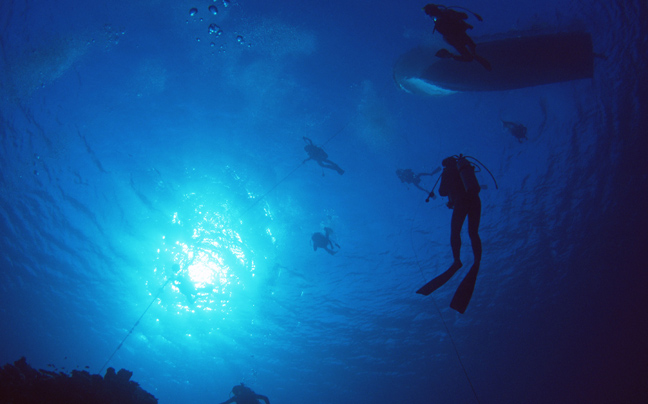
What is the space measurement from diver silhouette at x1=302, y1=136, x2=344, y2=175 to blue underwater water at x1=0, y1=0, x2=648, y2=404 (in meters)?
0.37

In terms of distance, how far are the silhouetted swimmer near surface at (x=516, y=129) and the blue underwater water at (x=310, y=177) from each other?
24cm

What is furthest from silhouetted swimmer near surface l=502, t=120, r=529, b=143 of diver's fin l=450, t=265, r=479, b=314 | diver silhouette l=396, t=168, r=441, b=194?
diver's fin l=450, t=265, r=479, b=314

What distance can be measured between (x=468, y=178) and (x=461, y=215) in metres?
0.64

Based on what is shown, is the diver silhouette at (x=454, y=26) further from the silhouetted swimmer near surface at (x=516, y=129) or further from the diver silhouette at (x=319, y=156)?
the silhouetted swimmer near surface at (x=516, y=129)

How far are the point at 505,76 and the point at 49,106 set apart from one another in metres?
18.5

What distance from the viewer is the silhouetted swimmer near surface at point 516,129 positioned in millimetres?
10461

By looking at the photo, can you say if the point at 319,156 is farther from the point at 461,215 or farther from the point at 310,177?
the point at 461,215

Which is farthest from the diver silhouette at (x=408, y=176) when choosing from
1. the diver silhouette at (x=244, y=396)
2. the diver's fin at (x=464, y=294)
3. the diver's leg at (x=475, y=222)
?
the diver silhouette at (x=244, y=396)

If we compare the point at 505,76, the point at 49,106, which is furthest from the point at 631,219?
the point at 49,106

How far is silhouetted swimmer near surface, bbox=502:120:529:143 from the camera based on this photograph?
10461 mm

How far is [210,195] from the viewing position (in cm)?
1399

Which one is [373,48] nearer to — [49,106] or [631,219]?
[49,106]

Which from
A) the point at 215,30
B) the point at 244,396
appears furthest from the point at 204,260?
the point at 215,30

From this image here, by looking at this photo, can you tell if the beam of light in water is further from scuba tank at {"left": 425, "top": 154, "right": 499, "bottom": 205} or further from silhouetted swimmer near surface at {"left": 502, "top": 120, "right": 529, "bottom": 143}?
silhouetted swimmer near surface at {"left": 502, "top": 120, "right": 529, "bottom": 143}
